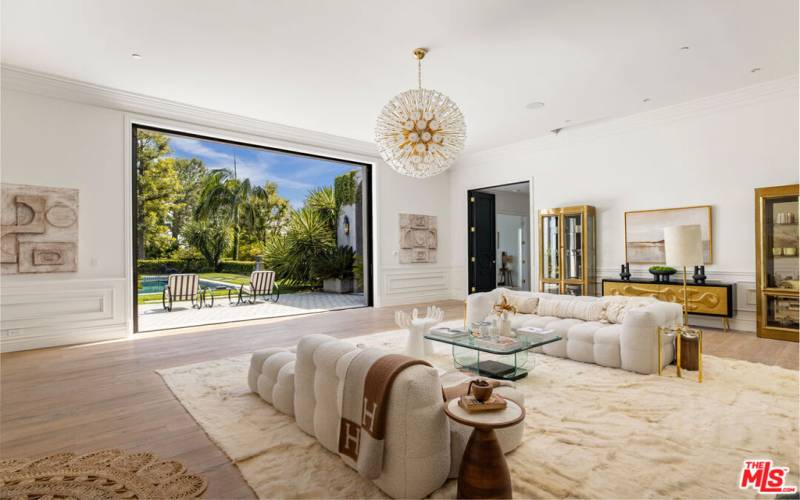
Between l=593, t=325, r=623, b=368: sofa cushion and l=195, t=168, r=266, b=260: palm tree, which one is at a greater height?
l=195, t=168, r=266, b=260: palm tree

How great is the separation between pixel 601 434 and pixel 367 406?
4.85 feet

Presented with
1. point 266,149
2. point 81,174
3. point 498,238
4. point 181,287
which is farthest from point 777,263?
point 181,287

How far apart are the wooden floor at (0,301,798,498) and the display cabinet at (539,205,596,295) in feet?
6.21

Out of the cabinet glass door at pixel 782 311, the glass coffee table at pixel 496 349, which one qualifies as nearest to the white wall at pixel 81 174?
the glass coffee table at pixel 496 349

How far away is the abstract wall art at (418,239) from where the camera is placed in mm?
8375

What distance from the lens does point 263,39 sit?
12.7ft

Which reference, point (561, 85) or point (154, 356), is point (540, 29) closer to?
point (561, 85)

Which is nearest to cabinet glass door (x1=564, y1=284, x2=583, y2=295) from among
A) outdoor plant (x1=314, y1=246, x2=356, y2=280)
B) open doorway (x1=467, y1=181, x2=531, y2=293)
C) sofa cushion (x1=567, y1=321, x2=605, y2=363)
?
open doorway (x1=467, y1=181, x2=531, y2=293)

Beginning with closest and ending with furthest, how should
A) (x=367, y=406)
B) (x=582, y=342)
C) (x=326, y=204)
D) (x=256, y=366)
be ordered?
(x=367, y=406), (x=256, y=366), (x=582, y=342), (x=326, y=204)

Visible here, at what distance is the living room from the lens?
2.00 metres

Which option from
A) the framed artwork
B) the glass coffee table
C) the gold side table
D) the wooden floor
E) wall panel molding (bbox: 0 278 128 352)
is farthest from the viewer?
the framed artwork

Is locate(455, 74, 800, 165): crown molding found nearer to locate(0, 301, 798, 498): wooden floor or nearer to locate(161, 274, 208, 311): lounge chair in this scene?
locate(0, 301, 798, 498): wooden floor

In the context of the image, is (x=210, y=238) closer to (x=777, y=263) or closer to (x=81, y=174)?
(x=81, y=174)

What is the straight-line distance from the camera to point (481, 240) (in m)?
8.96
